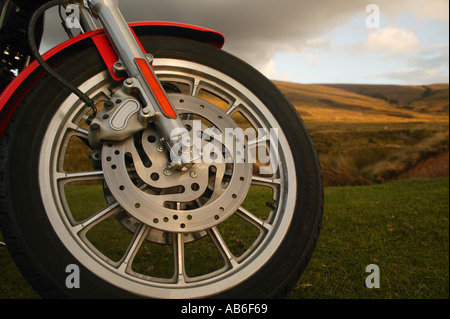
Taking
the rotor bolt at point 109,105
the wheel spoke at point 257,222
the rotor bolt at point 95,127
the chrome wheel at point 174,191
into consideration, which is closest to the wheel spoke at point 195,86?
the chrome wheel at point 174,191

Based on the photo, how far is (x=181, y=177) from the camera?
1742 millimetres

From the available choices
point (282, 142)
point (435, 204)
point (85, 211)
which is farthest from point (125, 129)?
point (435, 204)

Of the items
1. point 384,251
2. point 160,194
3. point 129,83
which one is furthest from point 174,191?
point 384,251

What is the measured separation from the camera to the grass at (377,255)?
2.37 m

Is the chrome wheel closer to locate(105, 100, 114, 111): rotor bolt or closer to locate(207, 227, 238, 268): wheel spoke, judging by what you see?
locate(207, 227, 238, 268): wheel spoke

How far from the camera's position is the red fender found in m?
1.66

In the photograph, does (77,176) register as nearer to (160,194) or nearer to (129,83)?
(160,194)

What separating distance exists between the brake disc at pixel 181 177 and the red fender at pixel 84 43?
0.40 meters

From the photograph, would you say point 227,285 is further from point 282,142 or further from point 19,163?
point 19,163

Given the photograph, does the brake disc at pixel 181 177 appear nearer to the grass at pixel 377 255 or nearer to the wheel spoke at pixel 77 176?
the wheel spoke at pixel 77 176

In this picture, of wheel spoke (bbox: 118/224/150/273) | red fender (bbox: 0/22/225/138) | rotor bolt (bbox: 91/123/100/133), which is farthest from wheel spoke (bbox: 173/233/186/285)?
red fender (bbox: 0/22/225/138)

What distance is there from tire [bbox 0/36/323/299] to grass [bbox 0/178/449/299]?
28.4 inches

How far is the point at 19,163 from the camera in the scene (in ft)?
5.11
